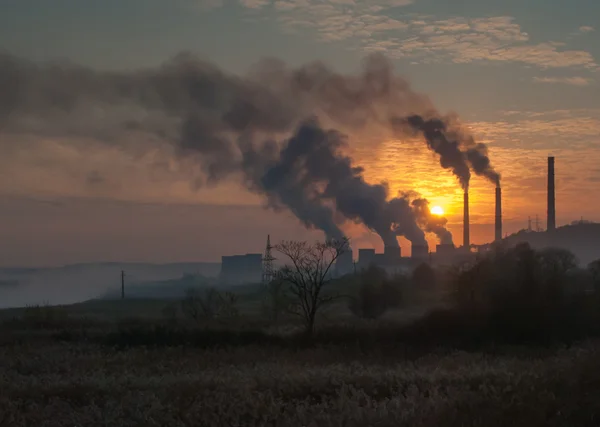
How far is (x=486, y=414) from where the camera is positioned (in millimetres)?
10664

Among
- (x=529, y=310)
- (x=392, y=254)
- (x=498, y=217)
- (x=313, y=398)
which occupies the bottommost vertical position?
(x=529, y=310)

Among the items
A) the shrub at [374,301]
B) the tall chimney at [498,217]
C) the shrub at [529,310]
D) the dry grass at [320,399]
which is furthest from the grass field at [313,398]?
the tall chimney at [498,217]

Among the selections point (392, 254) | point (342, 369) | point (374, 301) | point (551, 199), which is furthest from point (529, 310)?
point (392, 254)

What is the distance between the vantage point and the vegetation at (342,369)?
11.8 m

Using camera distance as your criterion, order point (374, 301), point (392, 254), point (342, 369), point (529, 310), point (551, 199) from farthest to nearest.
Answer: point (392, 254), point (551, 199), point (374, 301), point (529, 310), point (342, 369)

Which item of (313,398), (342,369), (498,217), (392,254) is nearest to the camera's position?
(313,398)

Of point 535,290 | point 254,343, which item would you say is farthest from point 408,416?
point 535,290

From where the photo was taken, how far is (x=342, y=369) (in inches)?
763

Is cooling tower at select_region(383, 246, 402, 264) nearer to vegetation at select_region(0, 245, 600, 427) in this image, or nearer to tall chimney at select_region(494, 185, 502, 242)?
tall chimney at select_region(494, 185, 502, 242)

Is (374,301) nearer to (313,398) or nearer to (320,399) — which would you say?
(320,399)

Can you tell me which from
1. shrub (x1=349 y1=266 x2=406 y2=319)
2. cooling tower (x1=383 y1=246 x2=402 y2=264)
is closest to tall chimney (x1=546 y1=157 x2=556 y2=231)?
cooling tower (x1=383 y1=246 x2=402 y2=264)

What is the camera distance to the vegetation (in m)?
11.8

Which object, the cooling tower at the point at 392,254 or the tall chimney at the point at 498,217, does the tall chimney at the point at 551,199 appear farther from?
the cooling tower at the point at 392,254

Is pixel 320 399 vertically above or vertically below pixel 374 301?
above
